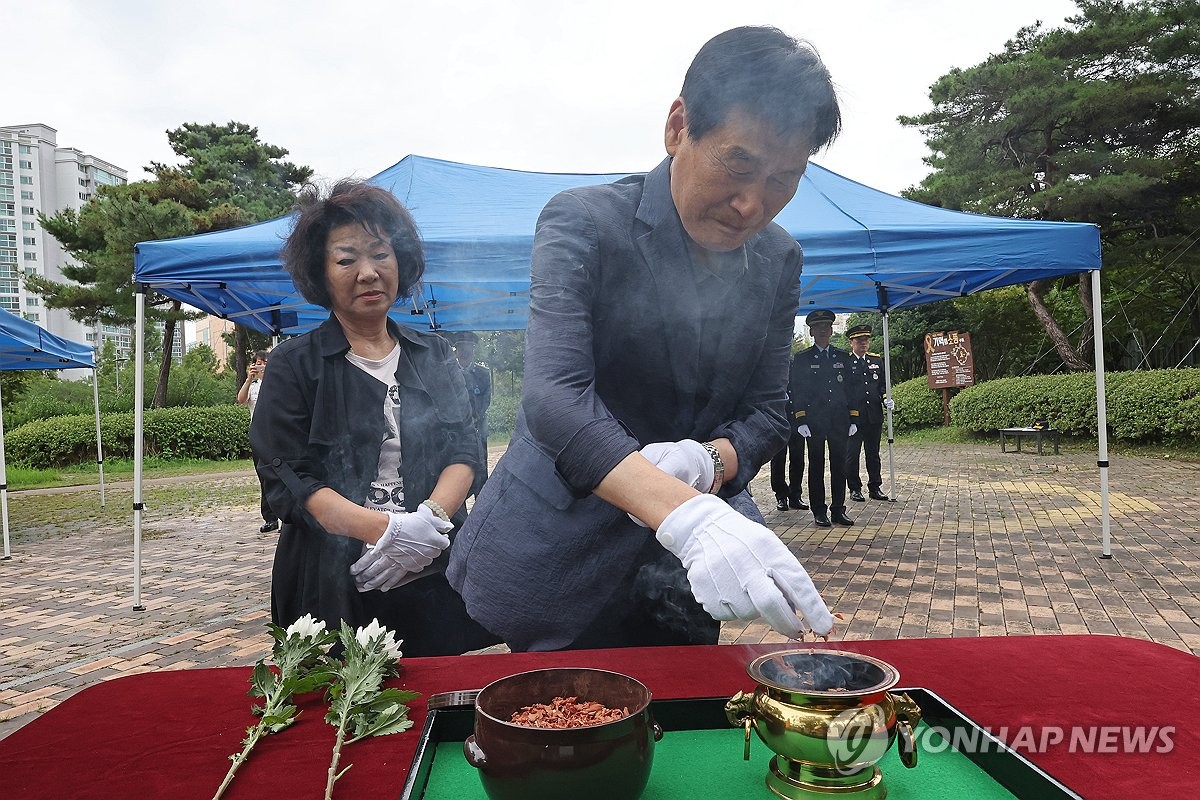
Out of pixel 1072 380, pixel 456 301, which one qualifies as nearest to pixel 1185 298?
pixel 1072 380

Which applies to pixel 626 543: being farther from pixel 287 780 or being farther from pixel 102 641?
pixel 102 641

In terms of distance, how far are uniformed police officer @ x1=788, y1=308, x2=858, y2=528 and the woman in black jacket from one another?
18.7 ft

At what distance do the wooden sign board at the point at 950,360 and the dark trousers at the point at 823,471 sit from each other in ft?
36.9

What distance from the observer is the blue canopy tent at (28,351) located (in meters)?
7.07

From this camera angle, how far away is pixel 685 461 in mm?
1302

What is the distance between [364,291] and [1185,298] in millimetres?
20190

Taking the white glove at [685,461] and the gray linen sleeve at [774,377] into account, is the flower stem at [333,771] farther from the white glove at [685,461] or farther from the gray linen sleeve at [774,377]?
the gray linen sleeve at [774,377]

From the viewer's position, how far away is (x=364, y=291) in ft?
7.32

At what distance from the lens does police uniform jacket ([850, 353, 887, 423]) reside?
7.92 meters

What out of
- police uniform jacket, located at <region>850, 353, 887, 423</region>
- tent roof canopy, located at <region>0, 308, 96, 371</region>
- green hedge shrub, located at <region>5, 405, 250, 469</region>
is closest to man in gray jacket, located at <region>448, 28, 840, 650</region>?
police uniform jacket, located at <region>850, 353, 887, 423</region>

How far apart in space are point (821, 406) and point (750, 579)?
6876 mm

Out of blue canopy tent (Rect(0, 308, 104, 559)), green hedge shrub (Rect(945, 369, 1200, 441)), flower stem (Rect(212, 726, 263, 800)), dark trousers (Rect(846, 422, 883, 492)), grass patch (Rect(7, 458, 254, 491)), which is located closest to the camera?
flower stem (Rect(212, 726, 263, 800))

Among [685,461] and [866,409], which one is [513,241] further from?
[866,409]

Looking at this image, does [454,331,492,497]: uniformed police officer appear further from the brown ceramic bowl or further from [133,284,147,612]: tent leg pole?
[133,284,147,612]: tent leg pole
